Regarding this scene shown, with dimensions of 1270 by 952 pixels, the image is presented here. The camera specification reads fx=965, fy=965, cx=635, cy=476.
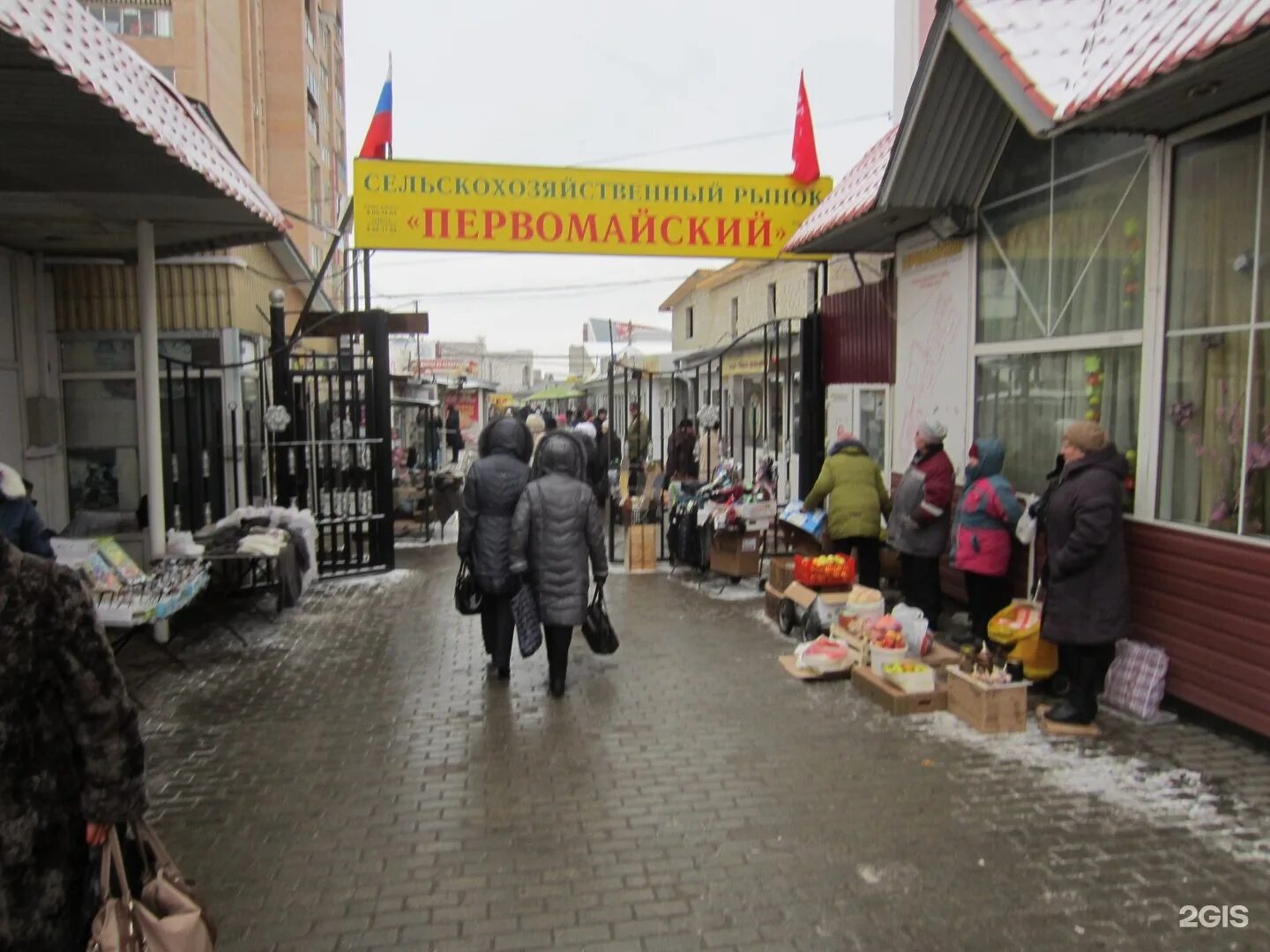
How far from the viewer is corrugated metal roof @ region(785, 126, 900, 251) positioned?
842 cm

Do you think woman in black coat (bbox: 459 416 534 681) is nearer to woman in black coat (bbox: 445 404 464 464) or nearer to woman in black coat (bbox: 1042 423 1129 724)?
woman in black coat (bbox: 1042 423 1129 724)

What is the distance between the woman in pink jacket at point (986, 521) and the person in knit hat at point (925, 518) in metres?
0.33

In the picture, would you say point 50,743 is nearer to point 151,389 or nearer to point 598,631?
point 598,631

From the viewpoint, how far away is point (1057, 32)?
606 centimetres

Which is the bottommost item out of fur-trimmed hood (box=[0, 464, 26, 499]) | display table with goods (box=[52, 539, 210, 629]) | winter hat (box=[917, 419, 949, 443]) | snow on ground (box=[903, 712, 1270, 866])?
snow on ground (box=[903, 712, 1270, 866])

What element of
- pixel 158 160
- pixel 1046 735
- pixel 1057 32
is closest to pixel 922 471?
pixel 1046 735

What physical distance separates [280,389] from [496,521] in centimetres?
459

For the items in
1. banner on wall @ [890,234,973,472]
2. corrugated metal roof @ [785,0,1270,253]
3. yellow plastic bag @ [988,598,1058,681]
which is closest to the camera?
corrugated metal roof @ [785,0,1270,253]

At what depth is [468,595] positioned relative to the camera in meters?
6.87

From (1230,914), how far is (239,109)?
3440 centimetres

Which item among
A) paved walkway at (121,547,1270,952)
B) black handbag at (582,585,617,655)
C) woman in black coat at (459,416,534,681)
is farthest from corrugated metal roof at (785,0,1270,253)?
black handbag at (582,585,617,655)

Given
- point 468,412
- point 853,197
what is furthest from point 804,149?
point 468,412

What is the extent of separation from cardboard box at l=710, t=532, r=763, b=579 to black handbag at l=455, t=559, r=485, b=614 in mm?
3702

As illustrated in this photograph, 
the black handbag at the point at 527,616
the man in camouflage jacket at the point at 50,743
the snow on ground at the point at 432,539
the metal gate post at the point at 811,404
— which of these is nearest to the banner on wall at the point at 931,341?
the metal gate post at the point at 811,404
